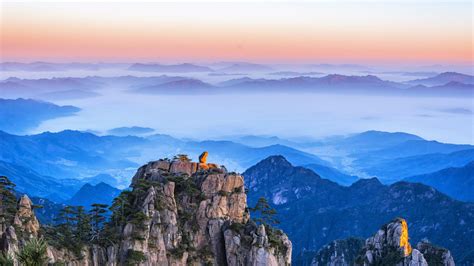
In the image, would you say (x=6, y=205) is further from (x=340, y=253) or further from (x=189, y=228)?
(x=340, y=253)

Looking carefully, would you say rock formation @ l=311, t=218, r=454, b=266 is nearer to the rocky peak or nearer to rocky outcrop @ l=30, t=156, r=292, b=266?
rocky outcrop @ l=30, t=156, r=292, b=266

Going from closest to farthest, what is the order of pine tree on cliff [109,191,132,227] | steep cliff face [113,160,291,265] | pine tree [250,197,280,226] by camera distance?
steep cliff face [113,160,291,265] < pine tree on cliff [109,191,132,227] < pine tree [250,197,280,226]

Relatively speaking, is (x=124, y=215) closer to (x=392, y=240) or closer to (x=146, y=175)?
(x=146, y=175)

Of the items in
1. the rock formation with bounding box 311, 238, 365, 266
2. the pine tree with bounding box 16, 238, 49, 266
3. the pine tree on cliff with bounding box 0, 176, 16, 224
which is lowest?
the pine tree with bounding box 16, 238, 49, 266

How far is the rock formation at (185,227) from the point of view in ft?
242

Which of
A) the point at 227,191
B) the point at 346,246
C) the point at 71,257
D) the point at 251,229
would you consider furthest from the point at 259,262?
the point at 346,246

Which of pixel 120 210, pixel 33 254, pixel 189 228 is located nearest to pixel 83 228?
pixel 120 210

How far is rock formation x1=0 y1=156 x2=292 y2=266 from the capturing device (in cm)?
7362

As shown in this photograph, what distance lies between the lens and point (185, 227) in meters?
79.4

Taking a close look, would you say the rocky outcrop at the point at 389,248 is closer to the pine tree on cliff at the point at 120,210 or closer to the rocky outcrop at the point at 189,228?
the rocky outcrop at the point at 189,228

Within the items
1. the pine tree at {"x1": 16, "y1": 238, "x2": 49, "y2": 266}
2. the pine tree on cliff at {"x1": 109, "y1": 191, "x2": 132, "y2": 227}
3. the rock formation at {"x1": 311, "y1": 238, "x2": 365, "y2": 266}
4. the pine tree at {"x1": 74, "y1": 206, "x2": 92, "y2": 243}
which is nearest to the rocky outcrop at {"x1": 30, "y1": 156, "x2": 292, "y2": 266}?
the pine tree on cliff at {"x1": 109, "y1": 191, "x2": 132, "y2": 227}

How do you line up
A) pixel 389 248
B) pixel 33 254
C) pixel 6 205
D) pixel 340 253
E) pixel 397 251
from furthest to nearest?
pixel 340 253 → pixel 389 248 → pixel 397 251 → pixel 6 205 → pixel 33 254

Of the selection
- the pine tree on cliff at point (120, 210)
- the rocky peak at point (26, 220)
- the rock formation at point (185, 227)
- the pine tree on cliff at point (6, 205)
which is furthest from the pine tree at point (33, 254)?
the pine tree on cliff at point (120, 210)

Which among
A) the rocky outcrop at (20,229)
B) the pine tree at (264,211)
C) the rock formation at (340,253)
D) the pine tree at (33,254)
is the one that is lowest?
the pine tree at (33,254)
